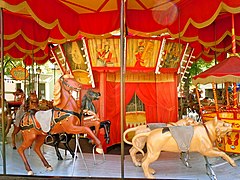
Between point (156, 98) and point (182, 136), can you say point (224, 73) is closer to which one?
point (182, 136)

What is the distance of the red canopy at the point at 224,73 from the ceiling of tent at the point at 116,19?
0.77m

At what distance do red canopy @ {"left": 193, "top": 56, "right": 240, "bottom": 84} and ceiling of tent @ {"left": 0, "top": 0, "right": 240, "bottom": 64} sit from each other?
30.3 inches

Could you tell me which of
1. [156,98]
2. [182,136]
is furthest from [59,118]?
[156,98]

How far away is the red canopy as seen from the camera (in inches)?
191

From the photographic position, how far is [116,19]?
19.7 feet

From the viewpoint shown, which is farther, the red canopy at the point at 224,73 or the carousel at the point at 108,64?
the red canopy at the point at 224,73

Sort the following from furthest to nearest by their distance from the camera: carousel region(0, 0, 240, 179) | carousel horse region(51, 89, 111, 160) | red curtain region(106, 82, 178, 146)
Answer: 1. red curtain region(106, 82, 178, 146)
2. carousel horse region(51, 89, 111, 160)
3. carousel region(0, 0, 240, 179)

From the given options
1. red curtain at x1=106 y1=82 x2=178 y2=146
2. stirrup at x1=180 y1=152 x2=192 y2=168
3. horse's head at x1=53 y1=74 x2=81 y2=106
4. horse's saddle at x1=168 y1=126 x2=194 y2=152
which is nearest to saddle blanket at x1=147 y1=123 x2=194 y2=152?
horse's saddle at x1=168 y1=126 x2=194 y2=152

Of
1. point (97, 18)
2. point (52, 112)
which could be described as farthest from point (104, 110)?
point (52, 112)

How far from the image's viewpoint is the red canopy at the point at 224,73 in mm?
4858

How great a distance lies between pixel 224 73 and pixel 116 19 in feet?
7.77

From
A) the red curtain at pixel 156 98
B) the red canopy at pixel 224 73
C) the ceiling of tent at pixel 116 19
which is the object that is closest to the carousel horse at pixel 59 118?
the ceiling of tent at pixel 116 19

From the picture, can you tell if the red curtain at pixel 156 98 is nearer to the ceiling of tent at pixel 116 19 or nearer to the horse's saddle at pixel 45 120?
the ceiling of tent at pixel 116 19

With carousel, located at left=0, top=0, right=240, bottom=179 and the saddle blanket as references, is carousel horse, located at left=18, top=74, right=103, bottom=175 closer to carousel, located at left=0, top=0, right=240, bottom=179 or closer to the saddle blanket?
carousel, located at left=0, top=0, right=240, bottom=179
